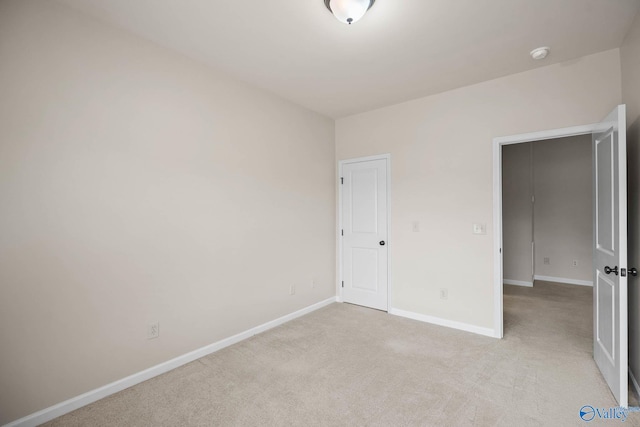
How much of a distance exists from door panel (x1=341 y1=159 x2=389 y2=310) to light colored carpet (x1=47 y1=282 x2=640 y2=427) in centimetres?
80

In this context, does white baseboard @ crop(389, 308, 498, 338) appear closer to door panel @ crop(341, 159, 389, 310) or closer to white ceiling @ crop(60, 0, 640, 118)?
door panel @ crop(341, 159, 389, 310)

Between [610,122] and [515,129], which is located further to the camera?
[515,129]

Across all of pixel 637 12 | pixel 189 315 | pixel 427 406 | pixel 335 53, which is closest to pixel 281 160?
pixel 335 53

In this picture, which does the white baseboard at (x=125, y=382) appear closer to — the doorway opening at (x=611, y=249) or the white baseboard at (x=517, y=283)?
the doorway opening at (x=611, y=249)

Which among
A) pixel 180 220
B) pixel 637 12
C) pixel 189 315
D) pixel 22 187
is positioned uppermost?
pixel 637 12

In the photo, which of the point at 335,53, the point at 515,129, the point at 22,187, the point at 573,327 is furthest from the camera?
the point at 573,327

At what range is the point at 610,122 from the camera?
7.11ft

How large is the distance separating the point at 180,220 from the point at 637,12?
3.82 meters

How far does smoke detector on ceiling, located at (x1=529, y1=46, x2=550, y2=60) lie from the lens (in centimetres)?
258

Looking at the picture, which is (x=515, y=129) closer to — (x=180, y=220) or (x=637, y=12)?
(x=637, y=12)

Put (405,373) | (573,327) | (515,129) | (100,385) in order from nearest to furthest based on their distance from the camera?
1. (100,385)
2. (405,373)
3. (515,129)
4. (573,327)

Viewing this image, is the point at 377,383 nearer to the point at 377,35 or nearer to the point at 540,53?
the point at 377,35

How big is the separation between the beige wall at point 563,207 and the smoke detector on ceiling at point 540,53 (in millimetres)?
3633

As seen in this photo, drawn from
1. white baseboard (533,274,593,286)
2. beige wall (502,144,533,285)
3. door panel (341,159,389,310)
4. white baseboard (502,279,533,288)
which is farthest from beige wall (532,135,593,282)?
door panel (341,159,389,310)
